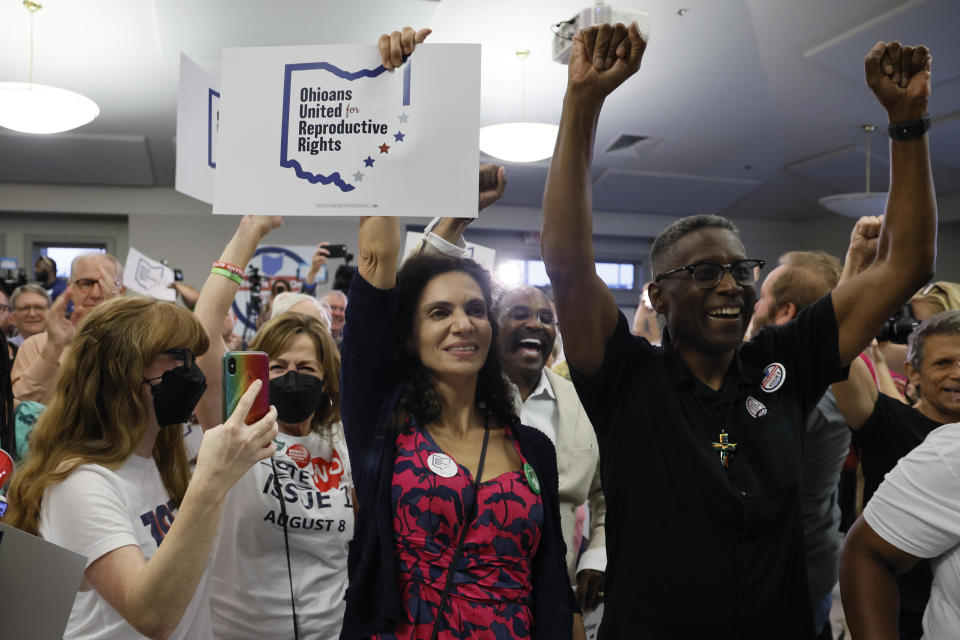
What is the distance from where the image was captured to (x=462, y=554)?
1.29 m

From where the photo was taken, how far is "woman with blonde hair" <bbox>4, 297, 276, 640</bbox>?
1090 millimetres

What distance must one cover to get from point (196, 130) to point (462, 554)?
1.10 meters

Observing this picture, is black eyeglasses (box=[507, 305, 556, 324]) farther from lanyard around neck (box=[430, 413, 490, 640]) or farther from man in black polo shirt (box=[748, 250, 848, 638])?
lanyard around neck (box=[430, 413, 490, 640])

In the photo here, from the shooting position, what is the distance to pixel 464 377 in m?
1.51

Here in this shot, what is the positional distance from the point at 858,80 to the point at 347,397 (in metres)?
5.66

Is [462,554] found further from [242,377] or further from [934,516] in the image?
[934,516]

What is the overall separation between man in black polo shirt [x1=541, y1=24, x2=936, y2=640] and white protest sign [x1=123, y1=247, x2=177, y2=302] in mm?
2806

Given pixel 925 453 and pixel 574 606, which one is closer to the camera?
pixel 925 453

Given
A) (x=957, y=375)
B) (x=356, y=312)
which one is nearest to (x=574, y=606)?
(x=356, y=312)

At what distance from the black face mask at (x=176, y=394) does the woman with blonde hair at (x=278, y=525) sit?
11.2 inches

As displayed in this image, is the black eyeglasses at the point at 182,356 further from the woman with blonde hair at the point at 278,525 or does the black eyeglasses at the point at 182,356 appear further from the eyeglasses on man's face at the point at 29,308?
the eyeglasses on man's face at the point at 29,308

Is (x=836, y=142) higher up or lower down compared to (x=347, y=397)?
higher up

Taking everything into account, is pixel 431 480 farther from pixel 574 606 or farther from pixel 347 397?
pixel 574 606

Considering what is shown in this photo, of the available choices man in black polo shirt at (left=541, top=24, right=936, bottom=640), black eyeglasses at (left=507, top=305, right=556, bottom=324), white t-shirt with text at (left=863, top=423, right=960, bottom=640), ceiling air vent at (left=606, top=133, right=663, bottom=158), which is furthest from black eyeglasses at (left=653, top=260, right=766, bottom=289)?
ceiling air vent at (left=606, top=133, right=663, bottom=158)
